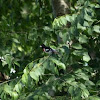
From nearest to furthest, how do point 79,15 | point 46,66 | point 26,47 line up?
point 46,66 → point 79,15 → point 26,47

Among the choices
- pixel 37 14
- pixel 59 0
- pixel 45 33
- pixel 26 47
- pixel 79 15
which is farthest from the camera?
pixel 37 14

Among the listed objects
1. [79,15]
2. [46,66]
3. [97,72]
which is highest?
[79,15]

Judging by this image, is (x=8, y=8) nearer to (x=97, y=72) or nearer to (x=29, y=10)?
(x=29, y=10)

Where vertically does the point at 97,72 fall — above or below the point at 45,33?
below

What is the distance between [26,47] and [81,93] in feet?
4.50

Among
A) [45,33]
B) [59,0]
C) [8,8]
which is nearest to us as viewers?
[45,33]

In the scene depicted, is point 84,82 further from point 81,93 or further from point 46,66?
point 46,66

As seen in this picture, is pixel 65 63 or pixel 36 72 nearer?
pixel 36 72

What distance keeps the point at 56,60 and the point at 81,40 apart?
0.25 m

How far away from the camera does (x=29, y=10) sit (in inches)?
139

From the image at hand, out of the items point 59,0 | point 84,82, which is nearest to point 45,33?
point 59,0

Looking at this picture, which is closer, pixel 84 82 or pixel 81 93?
pixel 81 93

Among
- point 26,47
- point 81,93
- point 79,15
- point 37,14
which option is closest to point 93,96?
point 81,93

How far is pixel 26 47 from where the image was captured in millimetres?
2770
